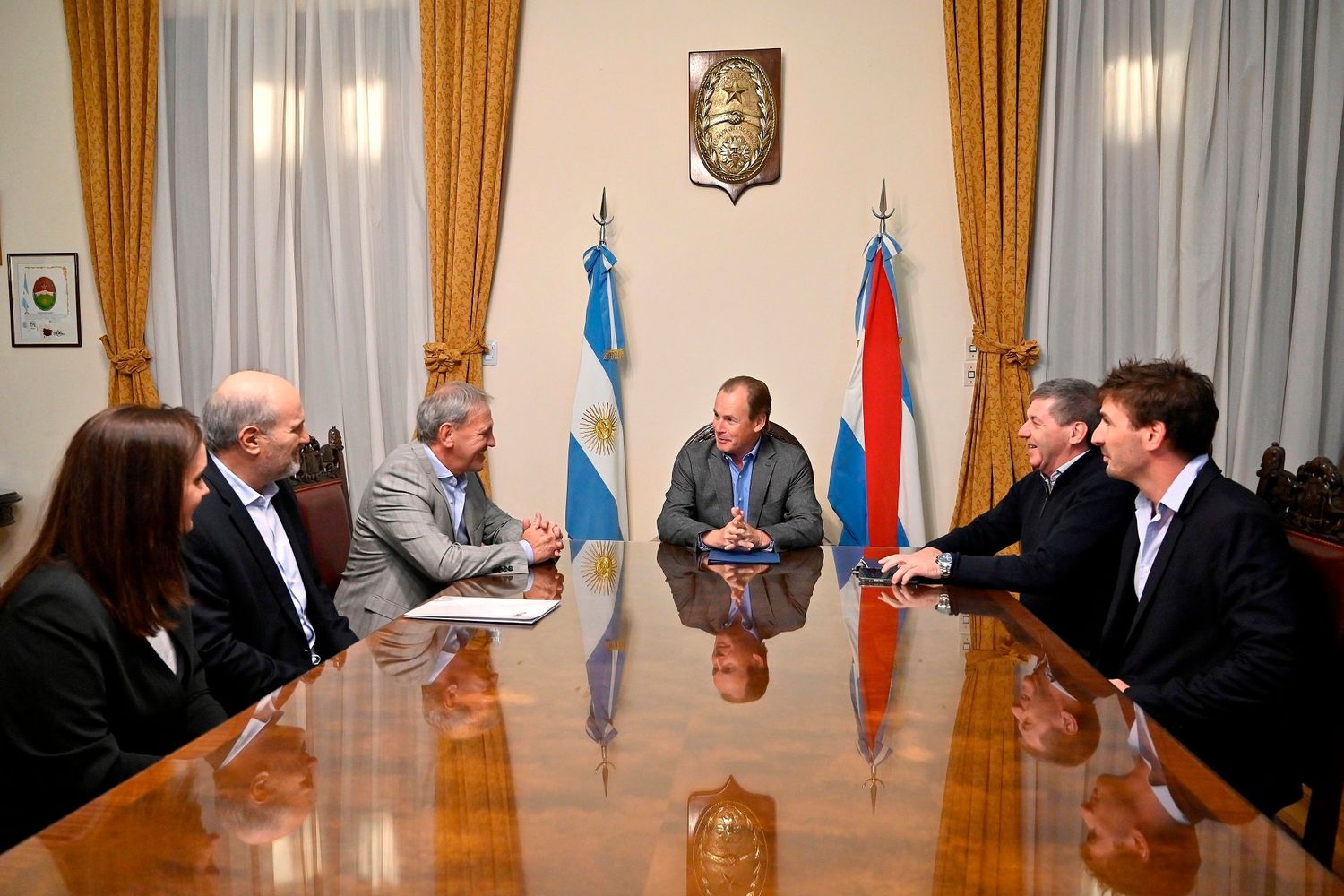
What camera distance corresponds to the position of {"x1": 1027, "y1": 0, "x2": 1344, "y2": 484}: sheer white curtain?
13.5ft

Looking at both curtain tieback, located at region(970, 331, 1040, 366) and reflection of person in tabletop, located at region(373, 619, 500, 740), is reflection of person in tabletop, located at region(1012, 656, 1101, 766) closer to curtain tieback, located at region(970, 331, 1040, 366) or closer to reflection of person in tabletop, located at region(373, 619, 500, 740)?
reflection of person in tabletop, located at region(373, 619, 500, 740)

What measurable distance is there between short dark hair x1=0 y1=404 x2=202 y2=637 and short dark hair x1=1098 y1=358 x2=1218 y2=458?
1855 mm

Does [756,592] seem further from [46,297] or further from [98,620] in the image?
[46,297]

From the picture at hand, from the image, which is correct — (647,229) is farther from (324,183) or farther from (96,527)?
(96,527)

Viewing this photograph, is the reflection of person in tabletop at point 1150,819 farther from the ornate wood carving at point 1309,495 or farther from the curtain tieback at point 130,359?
the curtain tieback at point 130,359

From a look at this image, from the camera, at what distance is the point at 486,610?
2.25 metres

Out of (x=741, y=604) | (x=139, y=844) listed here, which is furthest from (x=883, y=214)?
(x=139, y=844)

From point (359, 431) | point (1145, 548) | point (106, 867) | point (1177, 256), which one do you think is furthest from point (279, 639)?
point (1177, 256)

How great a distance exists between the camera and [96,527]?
1.59m

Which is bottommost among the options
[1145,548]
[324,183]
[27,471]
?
[27,471]

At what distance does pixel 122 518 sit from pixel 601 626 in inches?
36.9

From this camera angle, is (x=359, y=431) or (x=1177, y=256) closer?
(x=1177, y=256)

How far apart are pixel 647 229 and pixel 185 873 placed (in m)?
3.80

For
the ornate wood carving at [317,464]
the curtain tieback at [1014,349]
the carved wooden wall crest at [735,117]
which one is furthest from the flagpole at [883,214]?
the ornate wood carving at [317,464]
